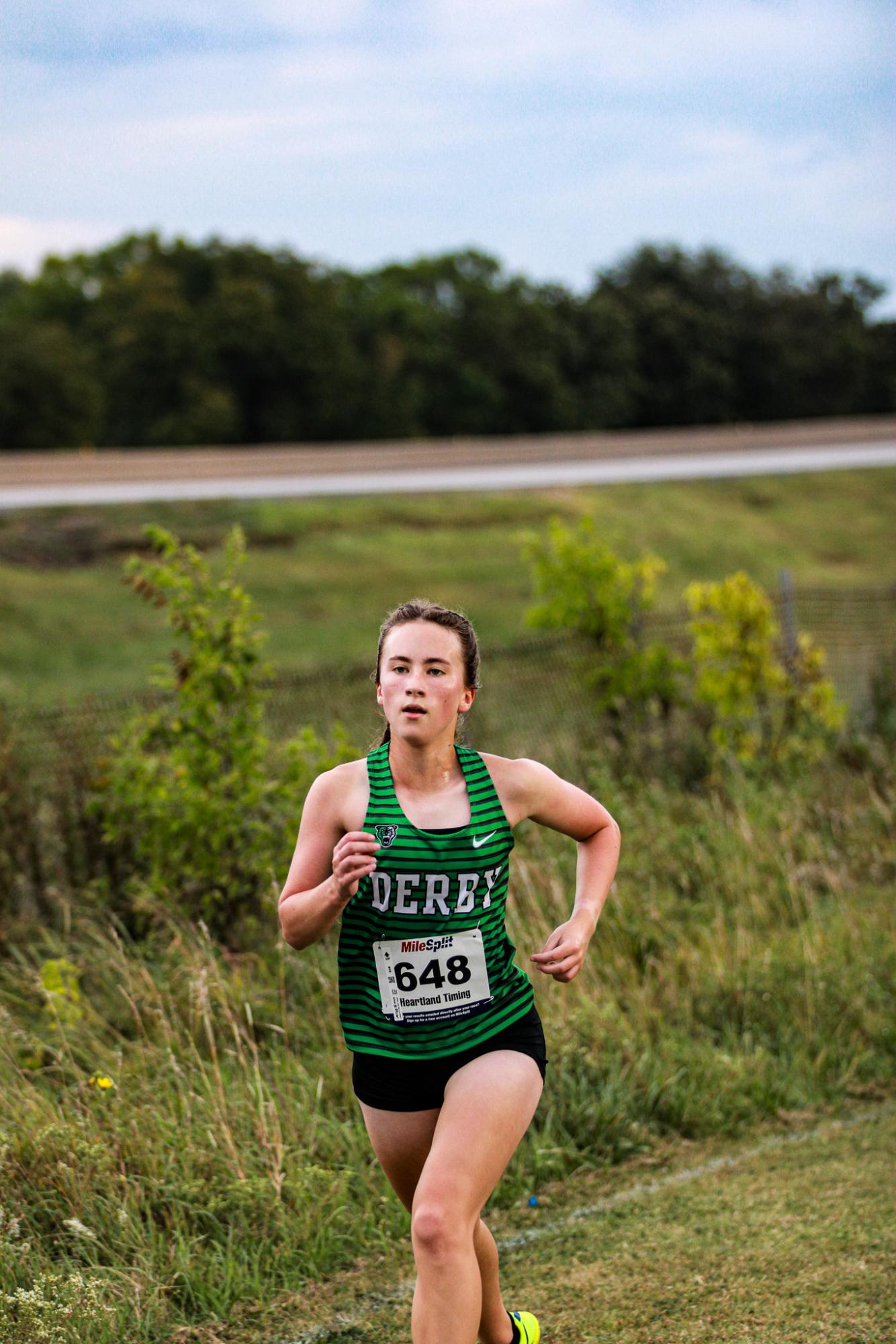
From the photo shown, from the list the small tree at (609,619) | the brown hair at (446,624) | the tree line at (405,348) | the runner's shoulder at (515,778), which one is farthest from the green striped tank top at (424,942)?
the tree line at (405,348)

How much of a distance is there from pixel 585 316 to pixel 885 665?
4892 cm

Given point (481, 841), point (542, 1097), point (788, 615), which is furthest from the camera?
point (788, 615)

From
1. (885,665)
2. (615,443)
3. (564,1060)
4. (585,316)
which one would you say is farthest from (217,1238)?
(585,316)

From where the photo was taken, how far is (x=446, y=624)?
3.29m

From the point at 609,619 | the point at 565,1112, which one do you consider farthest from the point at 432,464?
the point at 565,1112

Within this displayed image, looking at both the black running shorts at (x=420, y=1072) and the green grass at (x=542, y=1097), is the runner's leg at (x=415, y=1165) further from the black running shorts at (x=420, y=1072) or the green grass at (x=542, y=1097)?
the green grass at (x=542, y=1097)

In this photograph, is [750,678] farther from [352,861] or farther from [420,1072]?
[352,861]

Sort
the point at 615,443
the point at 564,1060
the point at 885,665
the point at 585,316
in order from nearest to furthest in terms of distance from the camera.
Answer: the point at 564,1060
the point at 885,665
the point at 615,443
the point at 585,316

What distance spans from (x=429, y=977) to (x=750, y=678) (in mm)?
7814

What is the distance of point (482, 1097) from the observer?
3.01 metres

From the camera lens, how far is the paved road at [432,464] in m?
28.8

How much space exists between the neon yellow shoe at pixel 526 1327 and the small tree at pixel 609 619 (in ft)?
22.8

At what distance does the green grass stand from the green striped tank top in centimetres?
130

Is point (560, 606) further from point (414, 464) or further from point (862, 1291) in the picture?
point (414, 464)
